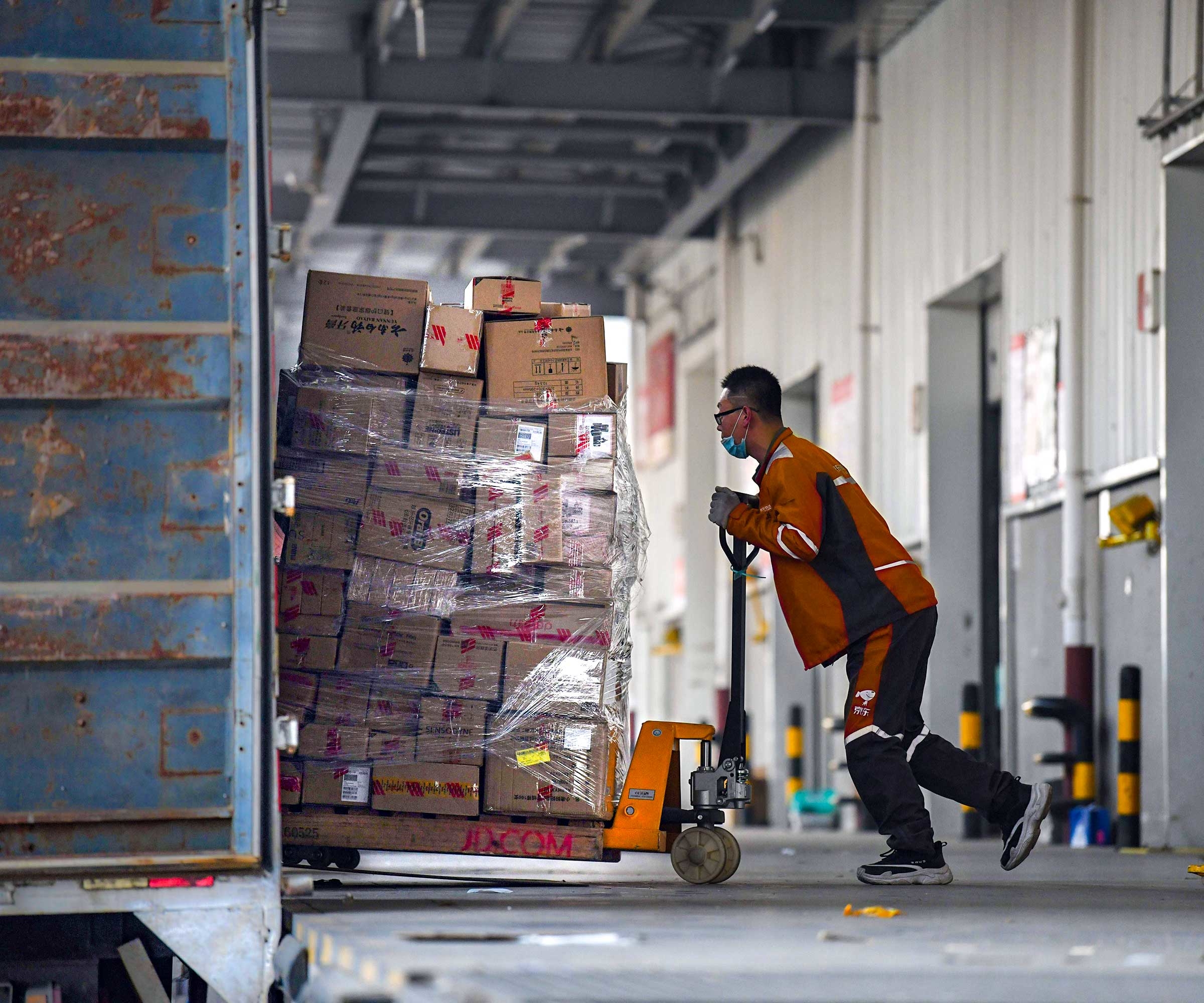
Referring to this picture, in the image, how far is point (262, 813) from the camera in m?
4.83

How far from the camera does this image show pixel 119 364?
4.84 meters

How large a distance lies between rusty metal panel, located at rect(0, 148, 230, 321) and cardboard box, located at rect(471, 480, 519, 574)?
1.75 m

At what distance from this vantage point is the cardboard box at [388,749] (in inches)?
251

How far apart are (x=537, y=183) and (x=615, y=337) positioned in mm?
6109

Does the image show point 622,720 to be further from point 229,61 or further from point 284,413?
point 229,61

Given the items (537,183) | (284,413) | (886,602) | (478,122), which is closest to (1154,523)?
(886,602)

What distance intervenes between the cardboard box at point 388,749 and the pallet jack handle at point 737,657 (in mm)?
1042

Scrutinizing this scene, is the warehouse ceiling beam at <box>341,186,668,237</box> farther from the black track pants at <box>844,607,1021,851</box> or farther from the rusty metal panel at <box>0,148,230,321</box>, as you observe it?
the rusty metal panel at <box>0,148,230,321</box>

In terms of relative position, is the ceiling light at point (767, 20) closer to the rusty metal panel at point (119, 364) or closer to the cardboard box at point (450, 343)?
the cardboard box at point (450, 343)

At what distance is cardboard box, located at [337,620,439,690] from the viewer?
252 inches

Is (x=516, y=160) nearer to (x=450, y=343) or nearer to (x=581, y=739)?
(x=450, y=343)

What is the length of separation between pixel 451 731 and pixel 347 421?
1.11 metres

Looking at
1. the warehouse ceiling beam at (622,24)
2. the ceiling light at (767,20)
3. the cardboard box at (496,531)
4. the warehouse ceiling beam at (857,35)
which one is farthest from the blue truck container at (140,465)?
the warehouse ceiling beam at (857,35)

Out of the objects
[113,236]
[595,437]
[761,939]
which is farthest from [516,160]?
[761,939]
